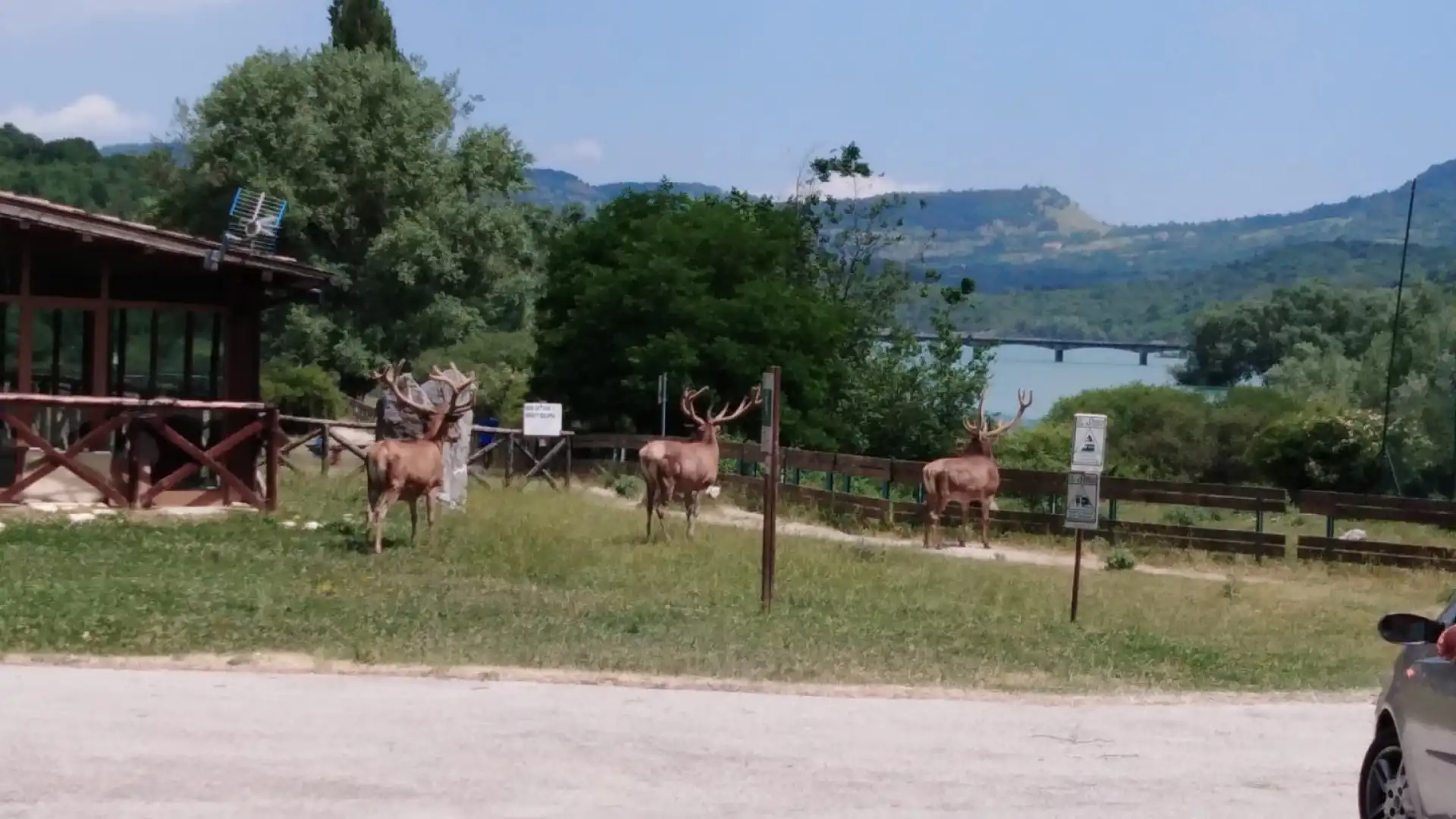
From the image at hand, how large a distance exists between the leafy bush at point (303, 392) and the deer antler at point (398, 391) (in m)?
22.8

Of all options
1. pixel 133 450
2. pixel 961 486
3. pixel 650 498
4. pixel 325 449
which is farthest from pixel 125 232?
pixel 961 486

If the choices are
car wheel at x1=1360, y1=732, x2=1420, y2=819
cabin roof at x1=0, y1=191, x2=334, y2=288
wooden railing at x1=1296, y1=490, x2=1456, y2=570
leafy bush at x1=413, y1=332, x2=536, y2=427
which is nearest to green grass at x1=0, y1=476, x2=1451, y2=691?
wooden railing at x1=1296, y1=490, x2=1456, y2=570

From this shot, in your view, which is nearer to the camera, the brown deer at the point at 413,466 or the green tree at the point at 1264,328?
the brown deer at the point at 413,466

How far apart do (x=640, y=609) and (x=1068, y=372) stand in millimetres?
94338

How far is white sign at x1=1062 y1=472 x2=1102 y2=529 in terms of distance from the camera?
17578mm

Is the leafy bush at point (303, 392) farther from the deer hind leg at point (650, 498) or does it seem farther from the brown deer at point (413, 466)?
the brown deer at point (413, 466)

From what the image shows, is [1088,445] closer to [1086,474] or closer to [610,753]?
[1086,474]

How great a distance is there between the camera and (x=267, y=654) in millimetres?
13000

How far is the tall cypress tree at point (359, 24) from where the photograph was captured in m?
64.4

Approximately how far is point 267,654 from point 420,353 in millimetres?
41746

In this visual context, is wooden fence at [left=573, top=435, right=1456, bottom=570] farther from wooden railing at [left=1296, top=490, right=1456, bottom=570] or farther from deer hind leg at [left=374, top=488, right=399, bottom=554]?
deer hind leg at [left=374, top=488, right=399, bottom=554]

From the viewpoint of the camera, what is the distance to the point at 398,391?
2245 cm

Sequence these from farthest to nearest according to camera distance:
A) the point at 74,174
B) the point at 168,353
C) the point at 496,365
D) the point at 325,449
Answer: the point at 74,174 < the point at 496,365 < the point at 325,449 < the point at 168,353

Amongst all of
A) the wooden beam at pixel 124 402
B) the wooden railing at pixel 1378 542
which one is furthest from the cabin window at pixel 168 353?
the wooden railing at pixel 1378 542
